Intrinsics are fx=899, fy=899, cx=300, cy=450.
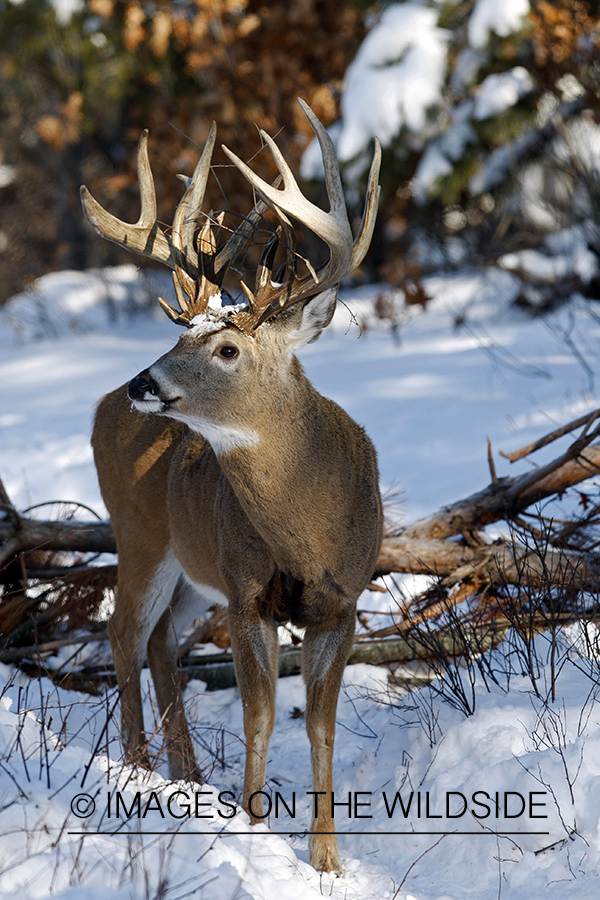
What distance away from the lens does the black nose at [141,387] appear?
339 cm

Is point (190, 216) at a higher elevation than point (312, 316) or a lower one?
higher

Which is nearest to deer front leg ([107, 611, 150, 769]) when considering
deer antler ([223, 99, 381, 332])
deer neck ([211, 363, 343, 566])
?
deer neck ([211, 363, 343, 566])

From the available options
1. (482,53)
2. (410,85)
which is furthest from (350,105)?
(482,53)

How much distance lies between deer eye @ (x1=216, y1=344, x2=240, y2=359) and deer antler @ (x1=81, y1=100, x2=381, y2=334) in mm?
94

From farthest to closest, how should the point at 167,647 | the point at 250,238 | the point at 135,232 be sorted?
the point at 167,647 < the point at 135,232 < the point at 250,238

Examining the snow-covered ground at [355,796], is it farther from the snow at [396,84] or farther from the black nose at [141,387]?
the snow at [396,84]

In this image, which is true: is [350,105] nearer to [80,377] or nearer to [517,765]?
[80,377]

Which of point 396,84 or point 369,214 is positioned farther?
point 396,84

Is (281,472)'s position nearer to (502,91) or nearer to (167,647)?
(167,647)

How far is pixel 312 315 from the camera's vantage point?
371cm

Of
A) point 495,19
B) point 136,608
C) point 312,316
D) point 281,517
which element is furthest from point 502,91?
point 281,517

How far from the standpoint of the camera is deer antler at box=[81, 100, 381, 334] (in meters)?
3.43

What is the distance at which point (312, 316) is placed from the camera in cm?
371

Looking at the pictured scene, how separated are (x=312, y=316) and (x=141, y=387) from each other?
79cm
